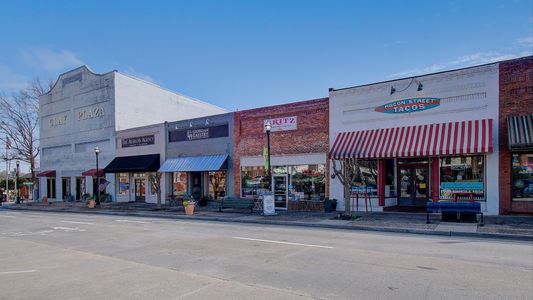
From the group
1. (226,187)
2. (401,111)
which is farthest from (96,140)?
(401,111)

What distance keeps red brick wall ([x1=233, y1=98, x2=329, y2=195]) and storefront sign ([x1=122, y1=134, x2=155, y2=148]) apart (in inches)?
357

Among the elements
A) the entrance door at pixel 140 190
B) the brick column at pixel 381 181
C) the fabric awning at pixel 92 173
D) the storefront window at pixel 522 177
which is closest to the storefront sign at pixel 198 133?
the entrance door at pixel 140 190

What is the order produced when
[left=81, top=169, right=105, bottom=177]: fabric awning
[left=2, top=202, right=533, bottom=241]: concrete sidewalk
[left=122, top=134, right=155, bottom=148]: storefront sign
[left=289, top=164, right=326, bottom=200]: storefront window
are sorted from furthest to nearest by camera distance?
[left=81, top=169, right=105, bottom=177]: fabric awning, [left=122, top=134, right=155, bottom=148]: storefront sign, [left=289, top=164, right=326, bottom=200]: storefront window, [left=2, top=202, right=533, bottom=241]: concrete sidewalk

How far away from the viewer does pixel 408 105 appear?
59.2 ft

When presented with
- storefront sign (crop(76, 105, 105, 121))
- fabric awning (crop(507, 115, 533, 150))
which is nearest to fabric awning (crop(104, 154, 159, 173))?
storefront sign (crop(76, 105, 105, 121))

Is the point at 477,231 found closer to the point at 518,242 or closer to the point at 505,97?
the point at 518,242

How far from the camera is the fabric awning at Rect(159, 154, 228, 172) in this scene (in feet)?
78.4

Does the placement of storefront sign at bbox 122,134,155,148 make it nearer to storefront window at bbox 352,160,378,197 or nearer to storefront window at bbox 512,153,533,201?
storefront window at bbox 352,160,378,197

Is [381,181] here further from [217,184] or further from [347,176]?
[217,184]

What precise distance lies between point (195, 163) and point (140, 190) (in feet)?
26.5

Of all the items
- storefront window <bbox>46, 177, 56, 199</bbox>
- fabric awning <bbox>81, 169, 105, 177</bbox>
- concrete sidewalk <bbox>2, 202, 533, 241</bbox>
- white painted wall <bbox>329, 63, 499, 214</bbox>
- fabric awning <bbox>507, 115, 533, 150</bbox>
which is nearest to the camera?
concrete sidewalk <bbox>2, 202, 533, 241</bbox>

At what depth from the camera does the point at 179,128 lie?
2739 centimetres

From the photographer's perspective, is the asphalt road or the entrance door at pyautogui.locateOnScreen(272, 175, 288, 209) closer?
the asphalt road

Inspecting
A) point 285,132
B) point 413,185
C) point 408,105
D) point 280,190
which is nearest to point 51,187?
point 280,190
